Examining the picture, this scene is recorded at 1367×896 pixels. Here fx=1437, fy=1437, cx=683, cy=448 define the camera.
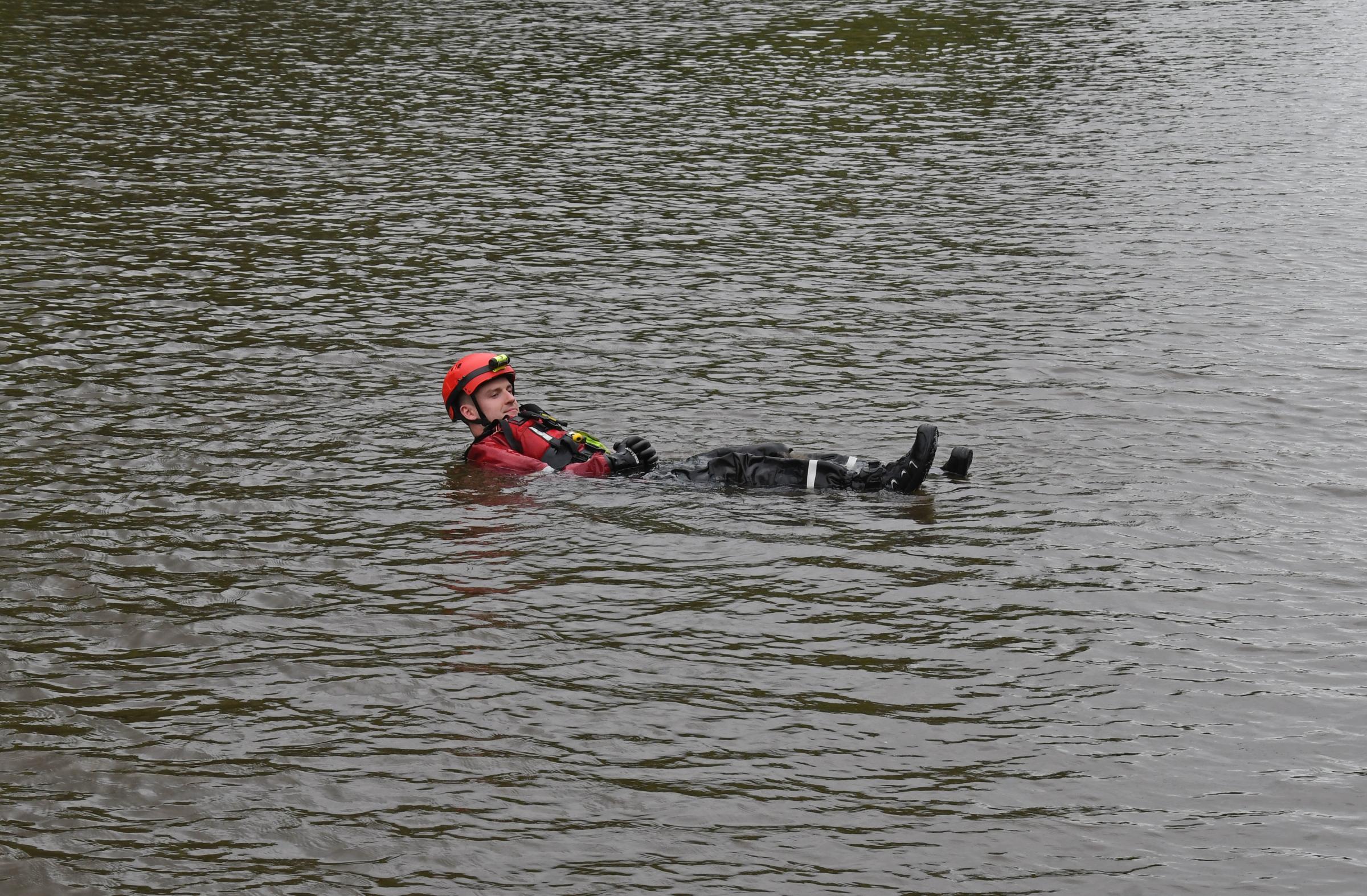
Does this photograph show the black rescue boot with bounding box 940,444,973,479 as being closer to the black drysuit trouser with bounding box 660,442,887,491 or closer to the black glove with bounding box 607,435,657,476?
the black drysuit trouser with bounding box 660,442,887,491

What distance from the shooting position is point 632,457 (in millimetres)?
14531

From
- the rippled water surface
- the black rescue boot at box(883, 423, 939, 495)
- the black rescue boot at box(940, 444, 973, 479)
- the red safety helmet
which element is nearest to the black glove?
the rippled water surface

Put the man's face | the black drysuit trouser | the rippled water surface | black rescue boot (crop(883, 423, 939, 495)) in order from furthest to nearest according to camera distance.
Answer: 1. the man's face
2. the black drysuit trouser
3. black rescue boot (crop(883, 423, 939, 495))
4. the rippled water surface

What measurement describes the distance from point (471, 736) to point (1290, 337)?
44.7ft

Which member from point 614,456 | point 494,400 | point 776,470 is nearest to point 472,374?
point 494,400

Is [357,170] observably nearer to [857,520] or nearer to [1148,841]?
[857,520]

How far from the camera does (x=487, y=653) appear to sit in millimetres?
11219

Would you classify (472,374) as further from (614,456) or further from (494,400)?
(614,456)

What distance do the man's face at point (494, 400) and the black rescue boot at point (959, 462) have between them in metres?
4.61

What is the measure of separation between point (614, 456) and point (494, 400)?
149 centimetres

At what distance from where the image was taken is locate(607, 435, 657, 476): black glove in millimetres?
14297

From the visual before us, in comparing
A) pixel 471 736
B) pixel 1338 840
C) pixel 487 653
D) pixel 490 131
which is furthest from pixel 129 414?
pixel 490 131

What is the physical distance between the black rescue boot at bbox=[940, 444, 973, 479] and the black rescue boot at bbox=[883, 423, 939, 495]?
0.21m

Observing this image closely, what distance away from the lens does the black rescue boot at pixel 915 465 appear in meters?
13.5
